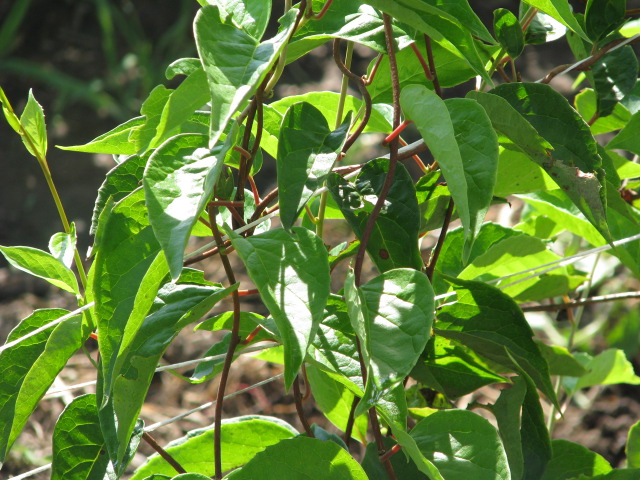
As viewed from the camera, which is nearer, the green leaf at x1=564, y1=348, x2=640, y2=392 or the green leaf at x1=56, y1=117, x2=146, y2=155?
the green leaf at x1=56, y1=117, x2=146, y2=155

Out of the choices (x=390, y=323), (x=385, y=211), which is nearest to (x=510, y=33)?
(x=385, y=211)

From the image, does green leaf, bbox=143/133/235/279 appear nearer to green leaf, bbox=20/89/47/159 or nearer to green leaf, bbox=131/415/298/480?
green leaf, bbox=20/89/47/159

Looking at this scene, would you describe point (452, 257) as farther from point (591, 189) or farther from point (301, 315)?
point (301, 315)

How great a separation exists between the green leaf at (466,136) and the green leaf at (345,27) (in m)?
0.07

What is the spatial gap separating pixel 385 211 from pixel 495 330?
18 centimetres

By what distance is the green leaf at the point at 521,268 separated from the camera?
29.3 inches

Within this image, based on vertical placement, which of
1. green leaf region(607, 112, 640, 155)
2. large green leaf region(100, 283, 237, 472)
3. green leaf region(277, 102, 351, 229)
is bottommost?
large green leaf region(100, 283, 237, 472)

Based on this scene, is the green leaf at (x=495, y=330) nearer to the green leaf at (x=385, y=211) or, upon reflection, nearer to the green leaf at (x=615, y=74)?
the green leaf at (x=385, y=211)

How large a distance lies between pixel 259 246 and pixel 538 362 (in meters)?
0.33

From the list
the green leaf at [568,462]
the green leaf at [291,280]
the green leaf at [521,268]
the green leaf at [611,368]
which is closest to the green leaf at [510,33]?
the green leaf at [521,268]

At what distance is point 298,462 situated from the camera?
571mm

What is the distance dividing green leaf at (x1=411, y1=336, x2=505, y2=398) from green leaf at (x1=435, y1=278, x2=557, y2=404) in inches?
1.3

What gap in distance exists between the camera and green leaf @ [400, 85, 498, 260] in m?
0.48

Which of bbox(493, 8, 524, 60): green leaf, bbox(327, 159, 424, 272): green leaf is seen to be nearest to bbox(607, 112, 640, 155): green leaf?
bbox(493, 8, 524, 60): green leaf
